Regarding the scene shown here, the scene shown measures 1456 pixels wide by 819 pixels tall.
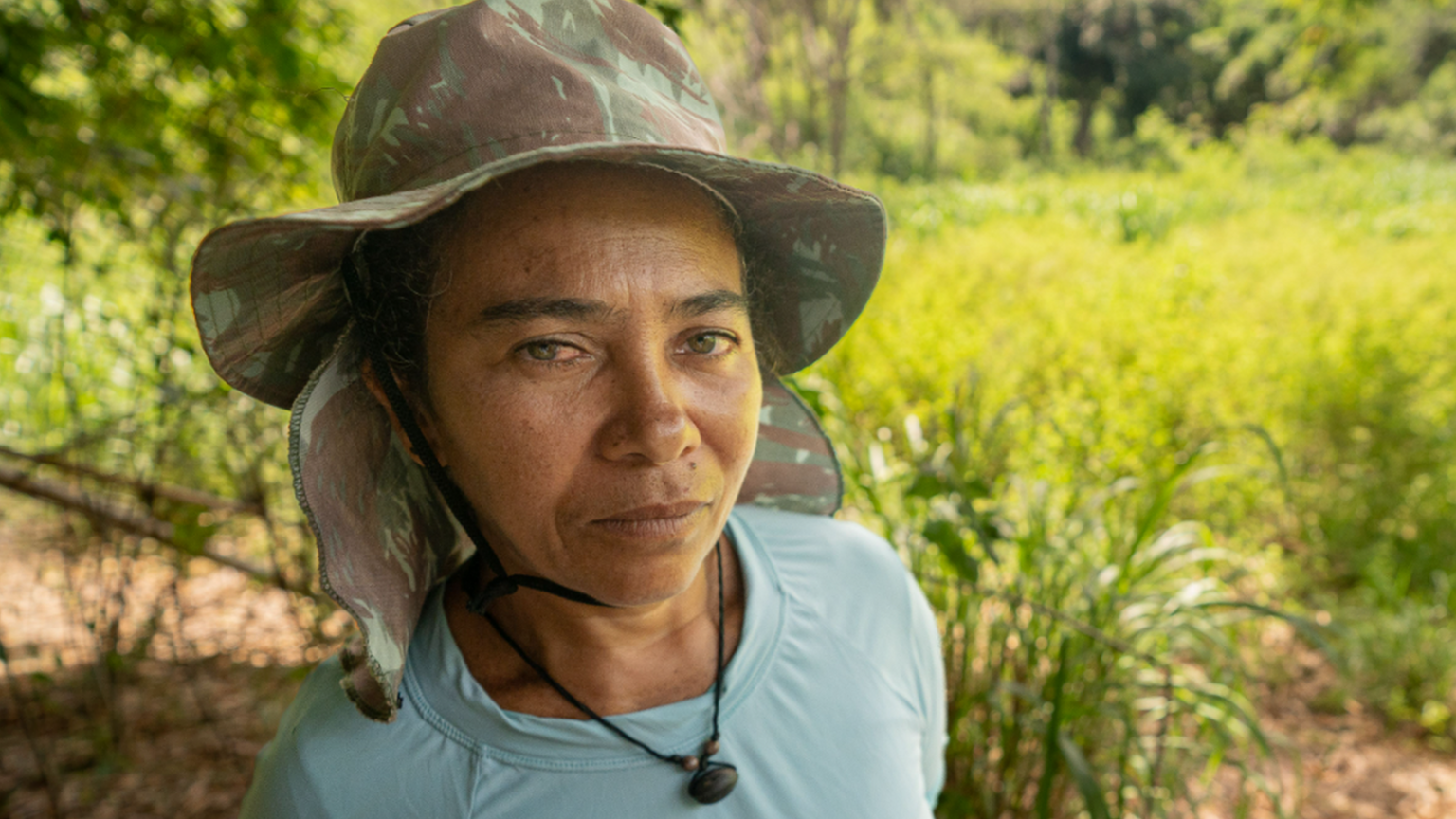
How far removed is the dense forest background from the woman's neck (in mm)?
987

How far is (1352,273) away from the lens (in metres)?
6.41

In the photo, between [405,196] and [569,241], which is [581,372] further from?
[405,196]

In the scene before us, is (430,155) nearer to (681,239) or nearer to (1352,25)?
(681,239)

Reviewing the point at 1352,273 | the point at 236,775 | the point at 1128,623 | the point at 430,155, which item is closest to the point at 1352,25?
the point at 1352,273

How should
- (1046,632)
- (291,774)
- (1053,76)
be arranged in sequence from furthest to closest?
(1053,76)
(1046,632)
(291,774)

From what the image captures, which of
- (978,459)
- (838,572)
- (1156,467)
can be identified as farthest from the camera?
(1156,467)

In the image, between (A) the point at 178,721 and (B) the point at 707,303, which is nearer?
(B) the point at 707,303

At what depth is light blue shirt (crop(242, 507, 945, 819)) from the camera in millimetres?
907

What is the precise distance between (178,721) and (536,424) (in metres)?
3.28

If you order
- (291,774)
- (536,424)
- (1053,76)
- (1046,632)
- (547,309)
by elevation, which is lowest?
(291,774)

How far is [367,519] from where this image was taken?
1007 mm

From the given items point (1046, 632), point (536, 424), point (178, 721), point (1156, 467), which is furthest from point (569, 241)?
point (1156, 467)

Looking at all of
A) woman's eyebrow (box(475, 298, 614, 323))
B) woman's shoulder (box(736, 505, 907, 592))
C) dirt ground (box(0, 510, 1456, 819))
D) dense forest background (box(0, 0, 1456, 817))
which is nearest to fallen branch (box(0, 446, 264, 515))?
dense forest background (box(0, 0, 1456, 817))

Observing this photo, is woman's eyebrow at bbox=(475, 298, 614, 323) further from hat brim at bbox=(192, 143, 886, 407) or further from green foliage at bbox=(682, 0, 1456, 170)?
green foliage at bbox=(682, 0, 1456, 170)
